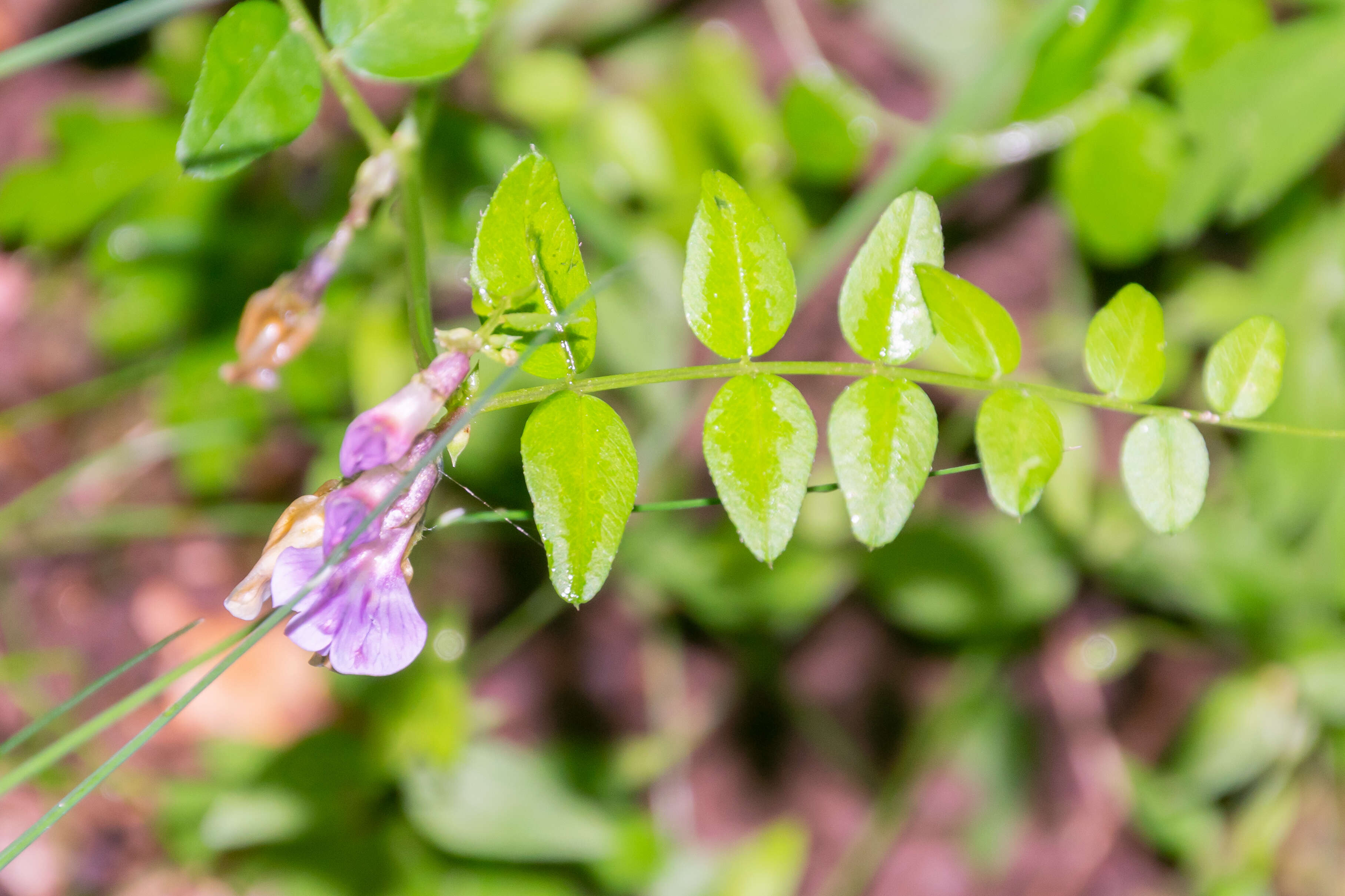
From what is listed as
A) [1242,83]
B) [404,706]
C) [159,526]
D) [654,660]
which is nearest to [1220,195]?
[1242,83]

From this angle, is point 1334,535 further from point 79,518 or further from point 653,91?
point 79,518

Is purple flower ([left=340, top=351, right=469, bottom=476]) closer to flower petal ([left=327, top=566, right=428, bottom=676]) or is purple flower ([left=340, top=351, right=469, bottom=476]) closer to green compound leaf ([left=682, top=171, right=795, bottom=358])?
flower petal ([left=327, top=566, right=428, bottom=676])

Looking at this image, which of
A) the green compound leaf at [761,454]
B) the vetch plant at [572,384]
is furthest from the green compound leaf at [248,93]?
the green compound leaf at [761,454]

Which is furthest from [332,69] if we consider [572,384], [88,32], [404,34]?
[572,384]

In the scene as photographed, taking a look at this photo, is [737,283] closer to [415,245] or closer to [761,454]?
[761,454]

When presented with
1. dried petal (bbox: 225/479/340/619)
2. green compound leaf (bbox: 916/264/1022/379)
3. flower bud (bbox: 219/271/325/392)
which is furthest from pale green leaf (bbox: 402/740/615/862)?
green compound leaf (bbox: 916/264/1022/379)
